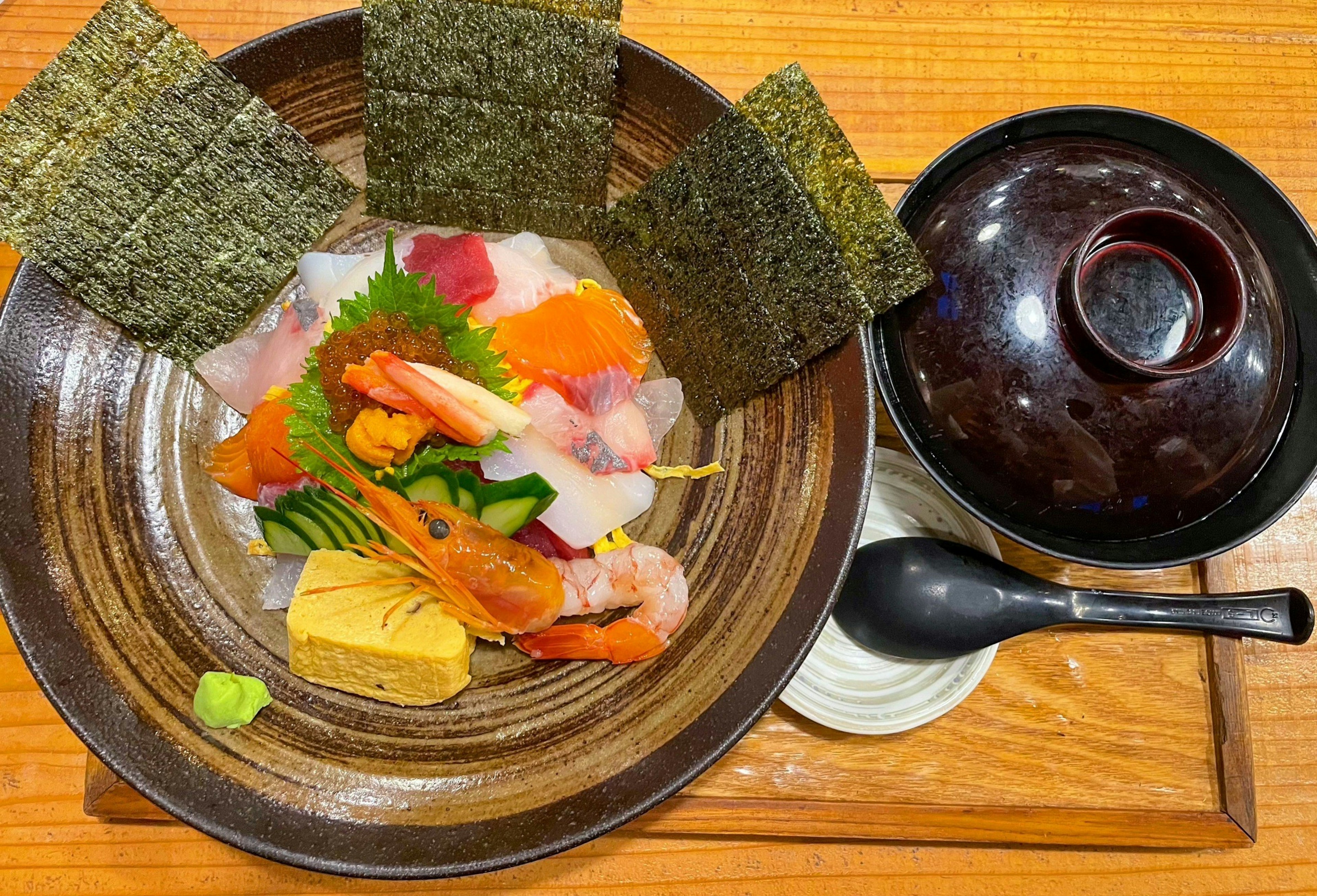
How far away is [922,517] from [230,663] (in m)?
1.49

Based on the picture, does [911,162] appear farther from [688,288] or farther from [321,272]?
[321,272]

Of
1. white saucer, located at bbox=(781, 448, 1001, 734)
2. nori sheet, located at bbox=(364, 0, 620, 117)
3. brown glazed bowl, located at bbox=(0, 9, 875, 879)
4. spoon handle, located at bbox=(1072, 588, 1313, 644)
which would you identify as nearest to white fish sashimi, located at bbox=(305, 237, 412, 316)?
brown glazed bowl, located at bbox=(0, 9, 875, 879)

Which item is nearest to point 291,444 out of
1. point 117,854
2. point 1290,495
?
point 117,854

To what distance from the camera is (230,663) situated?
4.87ft

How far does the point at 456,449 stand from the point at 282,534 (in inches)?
15.2

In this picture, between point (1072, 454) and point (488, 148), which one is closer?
point (1072, 454)

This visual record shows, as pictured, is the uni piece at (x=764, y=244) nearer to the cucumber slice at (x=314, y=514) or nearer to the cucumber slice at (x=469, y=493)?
the cucumber slice at (x=469, y=493)

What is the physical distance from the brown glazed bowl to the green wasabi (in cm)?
2

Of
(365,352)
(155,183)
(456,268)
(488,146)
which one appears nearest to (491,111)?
(488,146)

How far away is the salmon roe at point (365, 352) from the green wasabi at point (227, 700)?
501 millimetres

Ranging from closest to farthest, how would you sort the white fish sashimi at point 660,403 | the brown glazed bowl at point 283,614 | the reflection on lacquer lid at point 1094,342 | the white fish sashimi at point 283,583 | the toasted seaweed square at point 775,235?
the reflection on lacquer lid at point 1094,342 < the brown glazed bowl at point 283,614 < the toasted seaweed square at point 775,235 < the white fish sashimi at point 283,583 < the white fish sashimi at point 660,403

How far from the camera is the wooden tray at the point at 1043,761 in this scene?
5.24 feet

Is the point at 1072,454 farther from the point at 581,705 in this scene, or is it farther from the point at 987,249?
the point at 581,705

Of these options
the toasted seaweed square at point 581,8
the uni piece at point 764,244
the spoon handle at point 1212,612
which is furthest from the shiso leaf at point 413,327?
the spoon handle at point 1212,612
